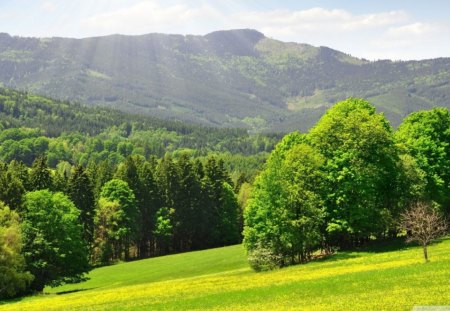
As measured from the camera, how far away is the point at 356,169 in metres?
66.3

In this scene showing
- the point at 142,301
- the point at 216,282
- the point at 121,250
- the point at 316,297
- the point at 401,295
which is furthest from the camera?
the point at 121,250

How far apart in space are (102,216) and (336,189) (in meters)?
53.8

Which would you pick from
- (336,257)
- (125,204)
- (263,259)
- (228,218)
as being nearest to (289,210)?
(263,259)

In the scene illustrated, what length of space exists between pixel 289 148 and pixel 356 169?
12583 mm

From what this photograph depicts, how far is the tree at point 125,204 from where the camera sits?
105 metres

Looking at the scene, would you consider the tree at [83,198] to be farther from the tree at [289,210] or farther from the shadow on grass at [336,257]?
the shadow on grass at [336,257]

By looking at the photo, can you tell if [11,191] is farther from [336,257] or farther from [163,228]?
[336,257]

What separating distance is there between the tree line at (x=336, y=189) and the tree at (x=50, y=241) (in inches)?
1047

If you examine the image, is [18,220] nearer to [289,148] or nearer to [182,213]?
[289,148]

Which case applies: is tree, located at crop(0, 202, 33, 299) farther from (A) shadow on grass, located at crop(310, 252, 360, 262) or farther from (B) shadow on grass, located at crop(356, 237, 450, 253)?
(B) shadow on grass, located at crop(356, 237, 450, 253)

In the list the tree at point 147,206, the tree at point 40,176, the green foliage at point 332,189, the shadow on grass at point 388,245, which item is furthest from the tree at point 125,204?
the shadow on grass at point 388,245

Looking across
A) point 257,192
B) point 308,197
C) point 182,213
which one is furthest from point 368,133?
point 182,213

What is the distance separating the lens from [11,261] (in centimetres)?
6462


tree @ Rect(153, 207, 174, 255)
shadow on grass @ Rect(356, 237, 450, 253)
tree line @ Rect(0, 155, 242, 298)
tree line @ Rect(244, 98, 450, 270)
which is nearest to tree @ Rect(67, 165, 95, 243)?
tree line @ Rect(0, 155, 242, 298)
